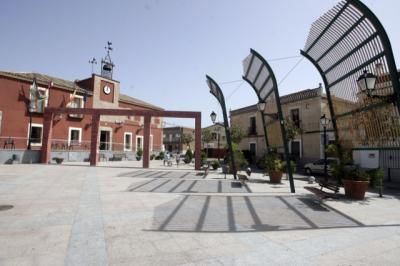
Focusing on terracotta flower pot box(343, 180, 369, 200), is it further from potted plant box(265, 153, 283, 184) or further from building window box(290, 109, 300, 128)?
building window box(290, 109, 300, 128)

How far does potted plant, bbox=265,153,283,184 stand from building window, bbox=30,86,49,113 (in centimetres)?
2029

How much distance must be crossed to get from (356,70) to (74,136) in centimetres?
2508

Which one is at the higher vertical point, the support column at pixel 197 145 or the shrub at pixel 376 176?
the support column at pixel 197 145

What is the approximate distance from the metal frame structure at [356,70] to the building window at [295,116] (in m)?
15.7

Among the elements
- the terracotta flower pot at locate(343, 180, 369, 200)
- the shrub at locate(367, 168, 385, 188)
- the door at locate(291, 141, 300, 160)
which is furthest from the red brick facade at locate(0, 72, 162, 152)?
the shrub at locate(367, 168, 385, 188)

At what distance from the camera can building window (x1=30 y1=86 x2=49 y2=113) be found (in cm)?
2247

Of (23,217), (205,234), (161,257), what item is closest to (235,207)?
(205,234)

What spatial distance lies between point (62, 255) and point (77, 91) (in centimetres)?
2592

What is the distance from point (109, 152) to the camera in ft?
93.9

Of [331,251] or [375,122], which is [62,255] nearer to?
[331,251]

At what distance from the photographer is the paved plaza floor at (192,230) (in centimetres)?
368

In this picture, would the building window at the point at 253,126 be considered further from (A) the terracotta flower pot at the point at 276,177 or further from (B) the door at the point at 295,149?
(A) the terracotta flower pot at the point at 276,177

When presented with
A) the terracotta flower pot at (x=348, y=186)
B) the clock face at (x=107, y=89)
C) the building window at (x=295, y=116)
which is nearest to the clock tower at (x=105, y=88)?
the clock face at (x=107, y=89)

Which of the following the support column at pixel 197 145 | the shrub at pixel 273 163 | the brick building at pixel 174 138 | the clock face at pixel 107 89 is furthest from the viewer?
the brick building at pixel 174 138
